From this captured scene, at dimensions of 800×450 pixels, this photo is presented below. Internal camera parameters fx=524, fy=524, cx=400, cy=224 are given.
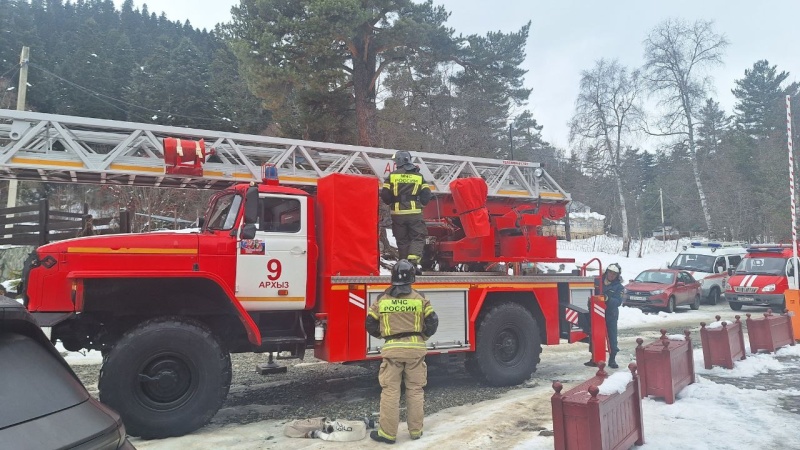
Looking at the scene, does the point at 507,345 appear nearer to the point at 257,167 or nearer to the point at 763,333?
the point at 257,167

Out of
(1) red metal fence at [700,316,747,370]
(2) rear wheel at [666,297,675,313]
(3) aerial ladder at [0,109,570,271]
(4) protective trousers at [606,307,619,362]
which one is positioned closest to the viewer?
(3) aerial ladder at [0,109,570,271]

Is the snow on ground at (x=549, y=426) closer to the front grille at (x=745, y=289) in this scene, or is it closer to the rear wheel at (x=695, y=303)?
the front grille at (x=745, y=289)

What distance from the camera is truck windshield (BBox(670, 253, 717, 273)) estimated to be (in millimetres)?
20484

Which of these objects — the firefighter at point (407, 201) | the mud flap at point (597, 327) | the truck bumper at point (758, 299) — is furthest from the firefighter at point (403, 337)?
the truck bumper at point (758, 299)

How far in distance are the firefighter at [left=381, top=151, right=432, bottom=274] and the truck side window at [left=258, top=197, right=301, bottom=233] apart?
1340 millimetres

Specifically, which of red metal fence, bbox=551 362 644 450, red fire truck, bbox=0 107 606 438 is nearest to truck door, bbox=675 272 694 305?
red fire truck, bbox=0 107 606 438

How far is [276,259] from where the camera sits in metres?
5.98

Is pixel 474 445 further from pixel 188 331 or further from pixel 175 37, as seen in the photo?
pixel 175 37

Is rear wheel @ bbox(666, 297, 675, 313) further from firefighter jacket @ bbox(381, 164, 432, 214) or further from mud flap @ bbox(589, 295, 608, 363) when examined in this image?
firefighter jacket @ bbox(381, 164, 432, 214)

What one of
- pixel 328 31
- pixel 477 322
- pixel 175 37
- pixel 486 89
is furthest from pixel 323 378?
pixel 175 37

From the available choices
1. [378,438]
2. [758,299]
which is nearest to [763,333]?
[378,438]

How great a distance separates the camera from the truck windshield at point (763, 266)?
55.0 ft

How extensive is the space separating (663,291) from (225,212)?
15050 millimetres

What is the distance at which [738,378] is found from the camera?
288 inches
